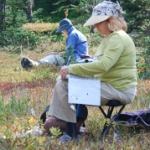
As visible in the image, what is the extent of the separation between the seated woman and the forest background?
0.30 meters

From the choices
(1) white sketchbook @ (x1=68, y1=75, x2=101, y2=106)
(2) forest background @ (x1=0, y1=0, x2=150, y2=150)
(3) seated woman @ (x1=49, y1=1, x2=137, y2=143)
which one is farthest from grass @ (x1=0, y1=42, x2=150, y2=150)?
(1) white sketchbook @ (x1=68, y1=75, x2=101, y2=106)

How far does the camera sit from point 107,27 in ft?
15.6

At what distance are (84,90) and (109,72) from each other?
34 centimetres

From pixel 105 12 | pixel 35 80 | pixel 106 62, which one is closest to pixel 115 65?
pixel 106 62

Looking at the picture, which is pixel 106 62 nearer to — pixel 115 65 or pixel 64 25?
pixel 115 65

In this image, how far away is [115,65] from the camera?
15.5ft

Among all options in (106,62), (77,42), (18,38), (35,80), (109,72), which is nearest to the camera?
(106,62)

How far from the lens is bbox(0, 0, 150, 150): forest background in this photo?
4.53 meters

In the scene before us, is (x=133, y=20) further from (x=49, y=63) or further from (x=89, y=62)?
(x=89, y=62)

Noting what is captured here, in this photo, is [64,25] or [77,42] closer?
[77,42]

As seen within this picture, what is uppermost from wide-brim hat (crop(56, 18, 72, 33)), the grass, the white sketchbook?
wide-brim hat (crop(56, 18, 72, 33))

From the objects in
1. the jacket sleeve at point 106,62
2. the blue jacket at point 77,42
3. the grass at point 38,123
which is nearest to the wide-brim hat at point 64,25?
the blue jacket at point 77,42

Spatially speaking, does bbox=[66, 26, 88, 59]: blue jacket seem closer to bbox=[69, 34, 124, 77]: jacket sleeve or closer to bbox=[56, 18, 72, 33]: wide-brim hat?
bbox=[56, 18, 72, 33]: wide-brim hat

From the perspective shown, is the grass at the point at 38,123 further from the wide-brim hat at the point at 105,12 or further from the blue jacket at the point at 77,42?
the wide-brim hat at the point at 105,12
